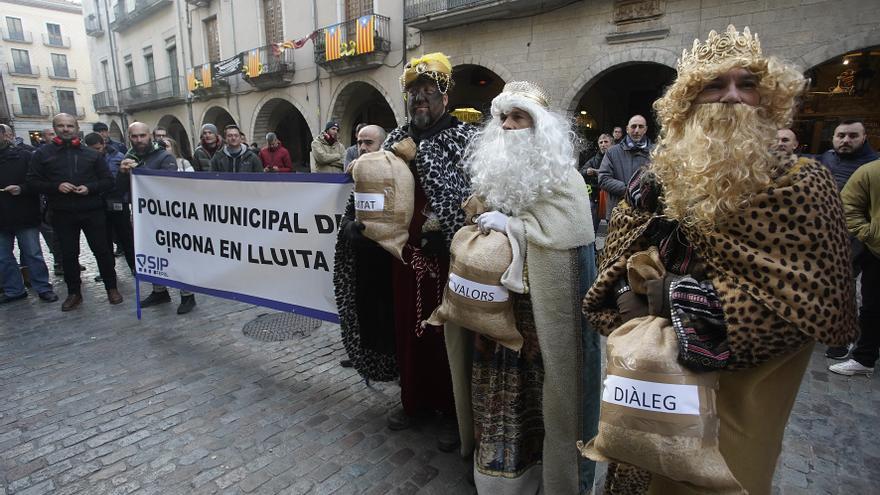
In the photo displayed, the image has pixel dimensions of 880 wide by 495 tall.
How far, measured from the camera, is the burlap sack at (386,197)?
237cm

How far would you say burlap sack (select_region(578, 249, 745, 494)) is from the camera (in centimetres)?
120

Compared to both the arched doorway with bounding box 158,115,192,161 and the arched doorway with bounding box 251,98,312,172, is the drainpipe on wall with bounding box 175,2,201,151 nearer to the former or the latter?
the arched doorway with bounding box 158,115,192,161

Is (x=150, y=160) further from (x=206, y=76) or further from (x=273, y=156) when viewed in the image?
(x=206, y=76)

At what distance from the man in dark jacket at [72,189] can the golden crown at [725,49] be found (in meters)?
5.86

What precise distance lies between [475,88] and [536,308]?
14.6m

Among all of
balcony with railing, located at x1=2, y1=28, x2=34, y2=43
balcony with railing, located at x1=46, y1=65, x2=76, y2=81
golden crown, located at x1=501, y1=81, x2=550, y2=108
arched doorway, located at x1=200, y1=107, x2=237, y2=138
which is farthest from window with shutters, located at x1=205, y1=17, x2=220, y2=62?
balcony with railing, located at x1=2, y1=28, x2=34, y2=43

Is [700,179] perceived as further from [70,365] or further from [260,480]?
[70,365]

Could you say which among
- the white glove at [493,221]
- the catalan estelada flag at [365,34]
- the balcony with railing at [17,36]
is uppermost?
the balcony with railing at [17,36]

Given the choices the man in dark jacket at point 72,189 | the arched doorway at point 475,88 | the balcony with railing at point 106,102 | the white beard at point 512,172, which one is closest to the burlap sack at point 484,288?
the white beard at point 512,172

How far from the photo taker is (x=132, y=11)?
2389cm

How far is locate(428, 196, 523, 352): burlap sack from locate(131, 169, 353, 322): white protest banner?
4.85ft

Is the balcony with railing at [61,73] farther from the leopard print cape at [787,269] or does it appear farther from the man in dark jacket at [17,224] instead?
the leopard print cape at [787,269]

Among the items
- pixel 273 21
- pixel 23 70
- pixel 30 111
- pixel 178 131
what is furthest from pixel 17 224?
pixel 23 70

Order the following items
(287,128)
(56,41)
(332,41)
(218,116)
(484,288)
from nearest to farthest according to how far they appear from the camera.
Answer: (484,288) < (332,41) < (287,128) < (218,116) < (56,41)
